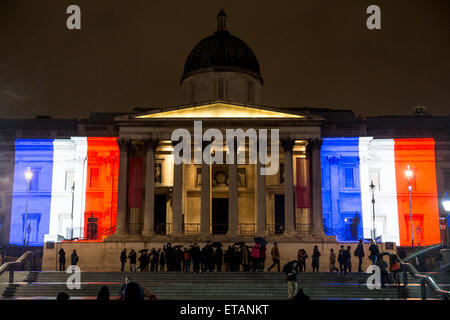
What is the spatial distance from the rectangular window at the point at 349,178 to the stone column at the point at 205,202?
1142 cm

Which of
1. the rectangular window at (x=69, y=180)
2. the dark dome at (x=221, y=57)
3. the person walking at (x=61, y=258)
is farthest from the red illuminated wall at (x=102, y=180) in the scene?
the person walking at (x=61, y=258)

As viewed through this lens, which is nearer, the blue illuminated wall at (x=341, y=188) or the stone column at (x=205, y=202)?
the stone column at (x=205, y=202)

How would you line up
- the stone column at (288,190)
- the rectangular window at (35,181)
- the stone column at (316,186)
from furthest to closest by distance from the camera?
the rectangular window at (35,181), the stone column at (316,186), the stone column at (288,190)

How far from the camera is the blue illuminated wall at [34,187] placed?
41344mm

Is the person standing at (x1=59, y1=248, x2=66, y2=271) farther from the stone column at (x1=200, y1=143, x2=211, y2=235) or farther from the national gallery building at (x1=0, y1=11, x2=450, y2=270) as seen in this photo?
the stone column at (x1=200, y1=143, x2=211, y2=235)

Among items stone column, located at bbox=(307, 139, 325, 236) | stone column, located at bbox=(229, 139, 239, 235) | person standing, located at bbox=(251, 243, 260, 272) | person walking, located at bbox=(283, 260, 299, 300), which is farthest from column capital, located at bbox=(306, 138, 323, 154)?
person walking, located at bbox=(283, 260, 299, 300)

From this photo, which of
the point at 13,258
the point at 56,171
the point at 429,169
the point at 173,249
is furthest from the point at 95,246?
the point at 429,169

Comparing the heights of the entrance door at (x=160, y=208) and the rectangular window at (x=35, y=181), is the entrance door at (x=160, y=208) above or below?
below

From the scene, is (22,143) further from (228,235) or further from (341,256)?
(341,256)

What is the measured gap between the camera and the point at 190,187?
4006 cm

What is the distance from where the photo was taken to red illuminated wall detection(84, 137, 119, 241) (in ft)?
132

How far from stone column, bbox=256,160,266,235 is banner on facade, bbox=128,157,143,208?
25.6 ft

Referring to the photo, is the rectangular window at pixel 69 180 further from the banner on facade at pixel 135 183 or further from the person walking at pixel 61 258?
the person walking at pixel 61 258

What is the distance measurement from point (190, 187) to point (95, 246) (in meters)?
9.25
